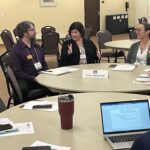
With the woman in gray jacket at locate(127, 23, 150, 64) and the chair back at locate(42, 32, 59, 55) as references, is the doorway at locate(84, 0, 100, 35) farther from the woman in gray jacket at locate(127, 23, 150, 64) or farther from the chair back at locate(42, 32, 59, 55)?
the woman in gray jacket at locate(127, 23, 150, 64)

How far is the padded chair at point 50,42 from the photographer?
784cm

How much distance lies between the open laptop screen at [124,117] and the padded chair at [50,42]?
585cm

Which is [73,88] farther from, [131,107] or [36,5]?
[36,5]

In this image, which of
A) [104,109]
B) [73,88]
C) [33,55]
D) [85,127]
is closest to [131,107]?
[104,109]

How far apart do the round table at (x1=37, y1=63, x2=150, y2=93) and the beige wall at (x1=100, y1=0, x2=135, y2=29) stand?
442 inches

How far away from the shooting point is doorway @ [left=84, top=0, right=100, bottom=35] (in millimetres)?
14680

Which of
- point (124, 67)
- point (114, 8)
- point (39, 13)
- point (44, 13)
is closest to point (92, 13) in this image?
point (114, 8)

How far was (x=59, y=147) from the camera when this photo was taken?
6.52ft

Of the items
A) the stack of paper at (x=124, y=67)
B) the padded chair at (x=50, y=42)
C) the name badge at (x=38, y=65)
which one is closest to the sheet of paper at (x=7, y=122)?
the stack of paper at (x=124, y=67)

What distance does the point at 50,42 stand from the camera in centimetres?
797

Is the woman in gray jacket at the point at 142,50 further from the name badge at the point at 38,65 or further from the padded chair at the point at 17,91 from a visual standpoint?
the padded chair at the point at 17,91

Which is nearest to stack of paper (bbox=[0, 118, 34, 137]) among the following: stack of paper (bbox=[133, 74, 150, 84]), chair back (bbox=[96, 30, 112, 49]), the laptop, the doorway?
the laptop

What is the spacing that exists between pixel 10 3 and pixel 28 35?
8.40 meters

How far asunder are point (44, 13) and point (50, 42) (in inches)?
227
